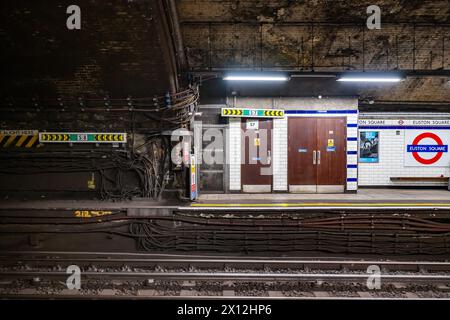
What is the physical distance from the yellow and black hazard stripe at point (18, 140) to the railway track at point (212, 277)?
3088 mm

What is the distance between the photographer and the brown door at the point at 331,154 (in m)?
8.27

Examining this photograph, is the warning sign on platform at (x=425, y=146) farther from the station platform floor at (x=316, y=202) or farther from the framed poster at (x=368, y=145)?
the station platform floor at (x=316, y=202)

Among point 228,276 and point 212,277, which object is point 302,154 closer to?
point 228,276

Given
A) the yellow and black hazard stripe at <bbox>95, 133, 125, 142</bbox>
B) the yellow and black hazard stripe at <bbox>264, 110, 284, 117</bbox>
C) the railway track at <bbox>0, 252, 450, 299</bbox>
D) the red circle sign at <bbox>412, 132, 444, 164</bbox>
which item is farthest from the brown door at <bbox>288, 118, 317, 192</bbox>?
the yellow and black hazard stripe at <bbox>95, 133, 125, 142</bbox>

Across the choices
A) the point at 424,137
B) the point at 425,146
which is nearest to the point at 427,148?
the point at 425,146

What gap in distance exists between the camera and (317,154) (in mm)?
8297

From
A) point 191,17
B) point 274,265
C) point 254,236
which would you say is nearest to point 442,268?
point 274,265

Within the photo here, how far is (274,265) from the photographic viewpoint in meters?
5.12

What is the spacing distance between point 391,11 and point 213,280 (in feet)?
27.3

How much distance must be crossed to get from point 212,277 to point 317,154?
533 cm

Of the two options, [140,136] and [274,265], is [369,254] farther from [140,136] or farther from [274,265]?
[140,136]

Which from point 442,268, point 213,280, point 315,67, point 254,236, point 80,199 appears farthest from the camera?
point 315,67
